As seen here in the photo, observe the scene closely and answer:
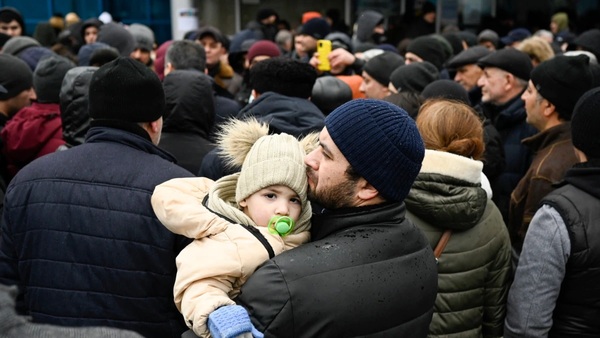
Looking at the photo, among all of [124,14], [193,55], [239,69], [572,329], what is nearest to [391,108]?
[572,329]

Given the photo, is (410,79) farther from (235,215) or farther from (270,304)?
(270,304)

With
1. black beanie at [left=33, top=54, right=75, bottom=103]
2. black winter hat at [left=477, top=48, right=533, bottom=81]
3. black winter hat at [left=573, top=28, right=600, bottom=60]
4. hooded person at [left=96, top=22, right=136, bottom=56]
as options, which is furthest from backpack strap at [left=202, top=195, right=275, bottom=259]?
black winter hat at [left=573, top=28, right=600, bottom=60]

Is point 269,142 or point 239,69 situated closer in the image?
point 269,142

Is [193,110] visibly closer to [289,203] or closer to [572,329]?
[289,203]

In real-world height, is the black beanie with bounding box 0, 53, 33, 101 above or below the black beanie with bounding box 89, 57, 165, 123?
below

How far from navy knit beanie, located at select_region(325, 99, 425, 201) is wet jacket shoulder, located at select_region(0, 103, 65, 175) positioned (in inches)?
113

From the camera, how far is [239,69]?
8.30 metres

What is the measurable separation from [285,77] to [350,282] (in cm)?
221

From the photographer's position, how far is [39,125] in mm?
4160

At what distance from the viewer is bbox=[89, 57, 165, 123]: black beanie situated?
2.53 m

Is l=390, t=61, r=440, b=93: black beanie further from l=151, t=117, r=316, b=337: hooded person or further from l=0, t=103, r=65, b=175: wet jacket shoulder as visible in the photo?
l=151, t=117, r=316, b=337: hooded person

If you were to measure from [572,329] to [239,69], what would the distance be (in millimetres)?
6277

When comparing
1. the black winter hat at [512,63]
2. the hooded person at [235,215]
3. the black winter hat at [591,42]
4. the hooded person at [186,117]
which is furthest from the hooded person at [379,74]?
the hooded person at [235,215]

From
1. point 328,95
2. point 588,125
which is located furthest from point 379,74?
point 588,125
